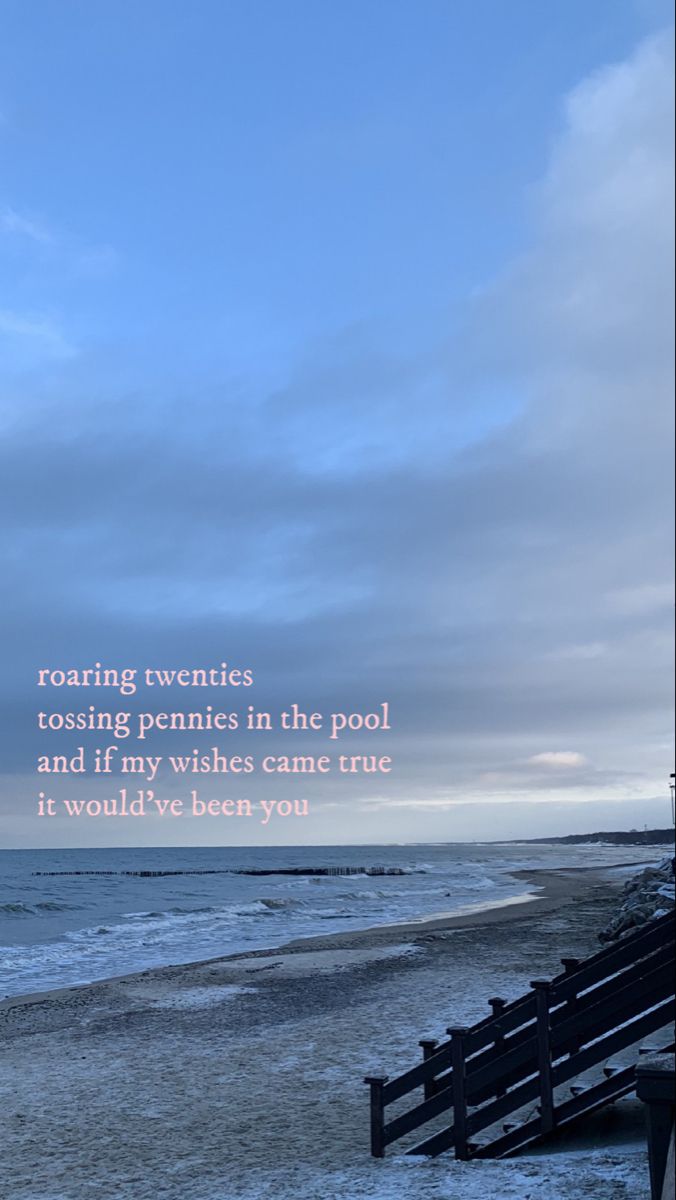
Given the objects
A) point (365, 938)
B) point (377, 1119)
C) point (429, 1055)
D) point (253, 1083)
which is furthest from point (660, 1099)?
point (365, 938)

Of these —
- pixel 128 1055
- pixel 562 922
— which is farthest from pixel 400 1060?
pixel 562 922

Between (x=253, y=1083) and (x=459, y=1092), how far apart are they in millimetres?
4981

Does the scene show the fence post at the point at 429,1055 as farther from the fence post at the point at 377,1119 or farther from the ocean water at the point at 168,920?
the ocean water at the point at 168,920

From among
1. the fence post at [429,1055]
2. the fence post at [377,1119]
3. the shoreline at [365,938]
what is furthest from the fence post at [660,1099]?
the shoreline at [365,938]

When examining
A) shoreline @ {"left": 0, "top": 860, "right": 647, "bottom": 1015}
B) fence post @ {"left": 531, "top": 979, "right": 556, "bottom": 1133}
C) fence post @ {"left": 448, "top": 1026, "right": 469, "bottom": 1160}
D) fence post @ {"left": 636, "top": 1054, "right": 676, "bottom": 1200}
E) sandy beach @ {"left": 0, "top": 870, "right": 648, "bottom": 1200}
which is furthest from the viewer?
shoreline @ {"left": 0, "top": 860, "right": 647, "bottom": 1015}

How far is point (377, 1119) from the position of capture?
29.9 feet

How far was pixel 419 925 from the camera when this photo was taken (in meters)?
36.2

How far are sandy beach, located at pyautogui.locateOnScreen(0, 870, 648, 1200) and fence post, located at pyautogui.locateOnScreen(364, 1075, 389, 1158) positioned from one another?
0.65 feet

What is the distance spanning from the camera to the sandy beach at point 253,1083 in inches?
324

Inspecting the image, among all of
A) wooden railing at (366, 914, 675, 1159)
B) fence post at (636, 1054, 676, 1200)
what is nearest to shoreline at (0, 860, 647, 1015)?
wooden railing at (366, 914, 675, 1159)

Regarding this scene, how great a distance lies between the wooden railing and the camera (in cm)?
761

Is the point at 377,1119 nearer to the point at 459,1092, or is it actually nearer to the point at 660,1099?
the point at 459,1092

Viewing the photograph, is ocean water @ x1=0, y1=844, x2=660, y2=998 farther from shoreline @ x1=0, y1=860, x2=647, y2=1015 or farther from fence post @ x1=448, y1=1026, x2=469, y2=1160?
fence post @ x1=448, y1=1026, x2=469, y2=1160

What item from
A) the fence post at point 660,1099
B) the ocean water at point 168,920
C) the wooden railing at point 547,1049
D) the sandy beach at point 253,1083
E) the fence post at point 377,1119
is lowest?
the ocean water at point 168,920
